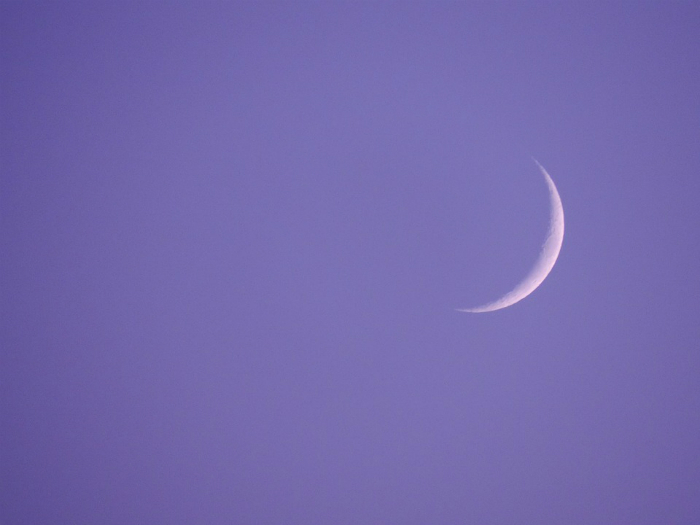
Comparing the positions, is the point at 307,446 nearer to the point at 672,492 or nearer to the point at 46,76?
the point at 672,492

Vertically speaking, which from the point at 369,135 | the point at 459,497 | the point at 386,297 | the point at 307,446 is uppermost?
the point at 369,135

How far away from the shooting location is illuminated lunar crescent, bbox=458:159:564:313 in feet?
7.51

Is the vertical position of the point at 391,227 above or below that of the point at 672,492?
above

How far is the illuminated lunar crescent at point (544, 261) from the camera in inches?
90.1

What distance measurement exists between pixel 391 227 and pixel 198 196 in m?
1.12

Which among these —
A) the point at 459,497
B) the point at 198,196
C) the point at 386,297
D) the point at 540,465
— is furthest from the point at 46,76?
the point at 540,465

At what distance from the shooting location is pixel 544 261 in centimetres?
229

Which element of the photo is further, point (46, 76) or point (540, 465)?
point (540, 465)

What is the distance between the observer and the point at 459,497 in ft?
7.97

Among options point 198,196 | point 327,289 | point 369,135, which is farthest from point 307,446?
point 369,135

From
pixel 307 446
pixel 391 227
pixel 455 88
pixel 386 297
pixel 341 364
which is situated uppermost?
pixel 455 88

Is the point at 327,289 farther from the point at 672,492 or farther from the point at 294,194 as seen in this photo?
the point at 672,492

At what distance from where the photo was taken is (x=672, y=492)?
8.13ft

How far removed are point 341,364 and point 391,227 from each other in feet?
2.77
